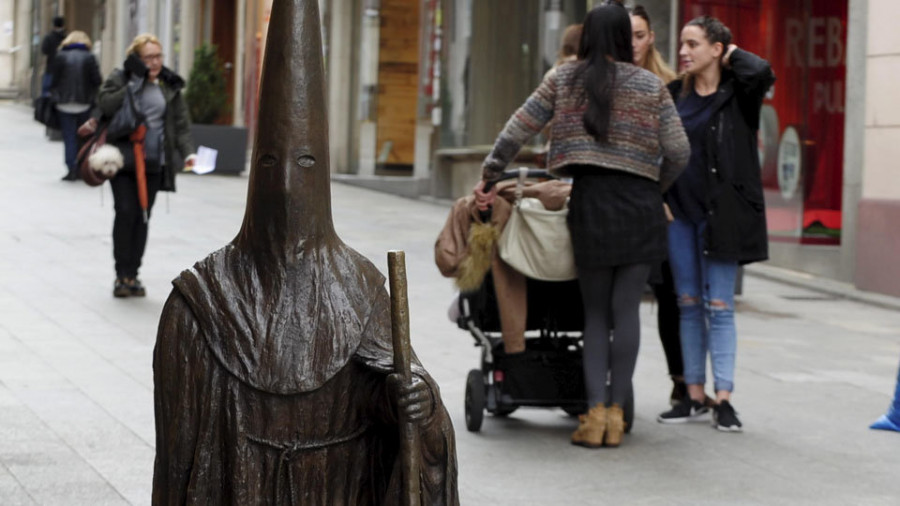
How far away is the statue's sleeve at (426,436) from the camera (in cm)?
337

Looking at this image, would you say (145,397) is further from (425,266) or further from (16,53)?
(16,53)

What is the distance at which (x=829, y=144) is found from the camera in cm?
1409

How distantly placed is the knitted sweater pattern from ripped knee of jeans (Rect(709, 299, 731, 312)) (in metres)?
0.72

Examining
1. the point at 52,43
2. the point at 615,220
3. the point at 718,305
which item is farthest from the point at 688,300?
the point at 52,43

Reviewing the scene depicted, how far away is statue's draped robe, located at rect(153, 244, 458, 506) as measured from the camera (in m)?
3.37

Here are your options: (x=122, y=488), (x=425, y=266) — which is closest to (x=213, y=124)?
(x=425, y=266)

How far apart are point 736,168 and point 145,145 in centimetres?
502

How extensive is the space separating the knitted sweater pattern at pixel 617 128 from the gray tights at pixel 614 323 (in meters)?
0.44

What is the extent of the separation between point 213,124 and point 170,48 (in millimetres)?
12524

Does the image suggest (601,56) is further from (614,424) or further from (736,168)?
→ (614,424)

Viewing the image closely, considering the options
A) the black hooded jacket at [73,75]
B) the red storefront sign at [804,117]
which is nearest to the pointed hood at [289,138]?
the red storefront sign at [804,117]

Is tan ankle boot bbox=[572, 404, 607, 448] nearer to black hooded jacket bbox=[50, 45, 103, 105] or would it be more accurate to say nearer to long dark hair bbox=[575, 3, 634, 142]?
long dark hair bbox=[575, 3, 634, 142]

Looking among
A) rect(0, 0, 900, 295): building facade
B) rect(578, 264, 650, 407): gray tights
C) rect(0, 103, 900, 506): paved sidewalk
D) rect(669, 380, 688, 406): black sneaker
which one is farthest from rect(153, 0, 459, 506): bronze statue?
rect(669, 380, 688, 406): black sneaker

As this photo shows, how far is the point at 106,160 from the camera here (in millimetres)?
10688
